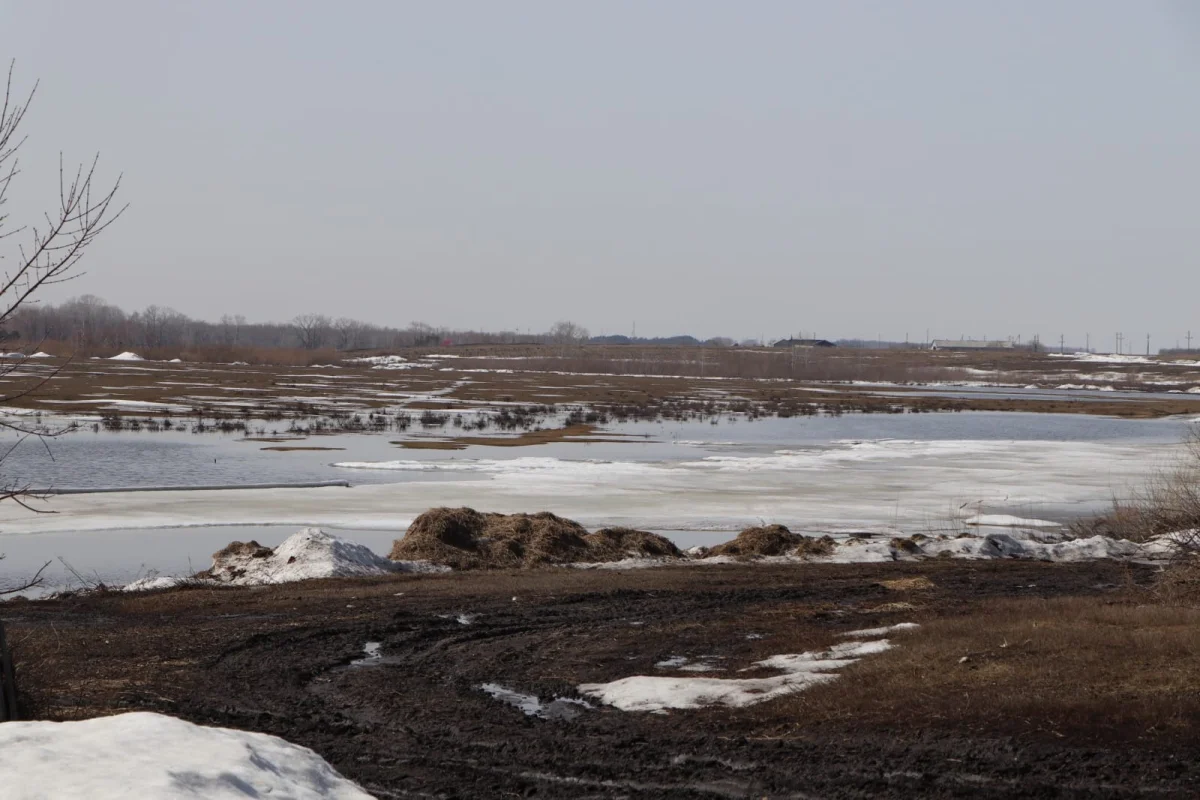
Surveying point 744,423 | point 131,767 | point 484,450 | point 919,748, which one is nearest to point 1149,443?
point 744,423

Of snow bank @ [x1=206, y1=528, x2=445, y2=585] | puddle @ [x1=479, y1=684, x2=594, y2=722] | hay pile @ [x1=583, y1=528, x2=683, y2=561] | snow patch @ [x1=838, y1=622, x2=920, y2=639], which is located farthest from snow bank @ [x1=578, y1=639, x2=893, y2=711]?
hay pile @ [x1=583, y1=528, x2=683, y2=561]

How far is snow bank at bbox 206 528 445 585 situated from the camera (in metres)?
18.7

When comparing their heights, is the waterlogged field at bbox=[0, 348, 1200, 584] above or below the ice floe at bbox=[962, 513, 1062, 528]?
above

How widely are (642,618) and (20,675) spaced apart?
7.21 m

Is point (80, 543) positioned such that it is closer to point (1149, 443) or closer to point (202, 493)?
point (202, 493)

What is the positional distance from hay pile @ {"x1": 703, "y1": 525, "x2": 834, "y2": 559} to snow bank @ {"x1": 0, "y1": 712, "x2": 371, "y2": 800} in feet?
46.9

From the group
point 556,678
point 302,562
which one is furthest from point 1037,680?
point 302,562

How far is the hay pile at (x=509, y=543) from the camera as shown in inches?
823

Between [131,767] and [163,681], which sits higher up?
[131,767]

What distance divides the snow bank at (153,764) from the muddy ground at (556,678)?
0.70m

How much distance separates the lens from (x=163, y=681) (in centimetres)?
1105

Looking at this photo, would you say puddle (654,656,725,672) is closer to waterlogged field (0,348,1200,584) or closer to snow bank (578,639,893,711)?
snow bank (578,639,893,711)

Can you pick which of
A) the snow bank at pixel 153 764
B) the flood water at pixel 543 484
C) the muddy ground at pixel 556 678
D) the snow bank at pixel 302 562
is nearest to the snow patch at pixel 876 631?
the muddy ground at pixel 556 678

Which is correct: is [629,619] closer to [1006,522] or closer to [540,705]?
[540,705]
